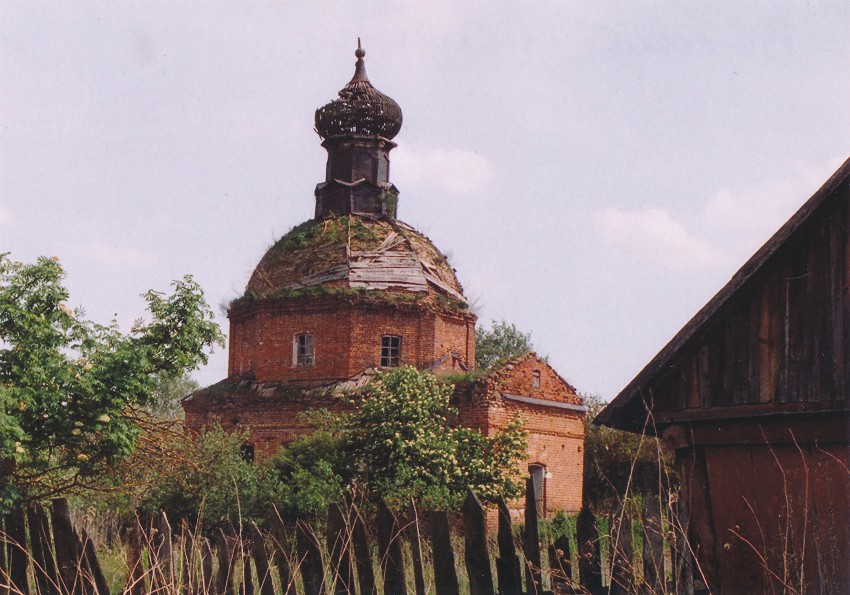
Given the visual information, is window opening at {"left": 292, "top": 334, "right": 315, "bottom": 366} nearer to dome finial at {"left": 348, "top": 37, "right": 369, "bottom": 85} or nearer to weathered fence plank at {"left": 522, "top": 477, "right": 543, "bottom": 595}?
dome finial at {"left": 348, "top": 37, "right": 369, "bottom": 85}

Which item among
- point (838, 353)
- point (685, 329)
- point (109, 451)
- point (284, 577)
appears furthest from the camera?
point (109, 451)

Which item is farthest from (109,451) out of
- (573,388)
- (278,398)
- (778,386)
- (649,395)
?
(573,388)

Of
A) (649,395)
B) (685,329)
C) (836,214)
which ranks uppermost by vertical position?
(836,214)

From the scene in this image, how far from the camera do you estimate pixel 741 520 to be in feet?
26.6

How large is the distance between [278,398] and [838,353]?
18.0 m

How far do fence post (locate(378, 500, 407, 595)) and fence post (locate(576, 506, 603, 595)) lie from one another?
46.8 inches

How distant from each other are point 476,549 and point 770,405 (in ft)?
10.5

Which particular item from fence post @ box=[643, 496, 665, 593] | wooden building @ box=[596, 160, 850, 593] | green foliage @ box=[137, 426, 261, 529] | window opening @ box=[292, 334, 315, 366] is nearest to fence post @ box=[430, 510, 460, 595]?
fence post @ box=[643, 496, 665, 593]

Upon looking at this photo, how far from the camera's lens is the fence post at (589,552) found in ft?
19.6

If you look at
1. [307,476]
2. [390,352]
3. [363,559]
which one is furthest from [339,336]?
[363,559]

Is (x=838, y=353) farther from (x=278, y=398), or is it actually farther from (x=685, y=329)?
(x=278, y=398)

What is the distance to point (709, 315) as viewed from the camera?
7.89 metres

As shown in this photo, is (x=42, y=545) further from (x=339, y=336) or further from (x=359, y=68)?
(x=359, y=68)

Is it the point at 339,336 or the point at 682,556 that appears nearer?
the point at 682,556
